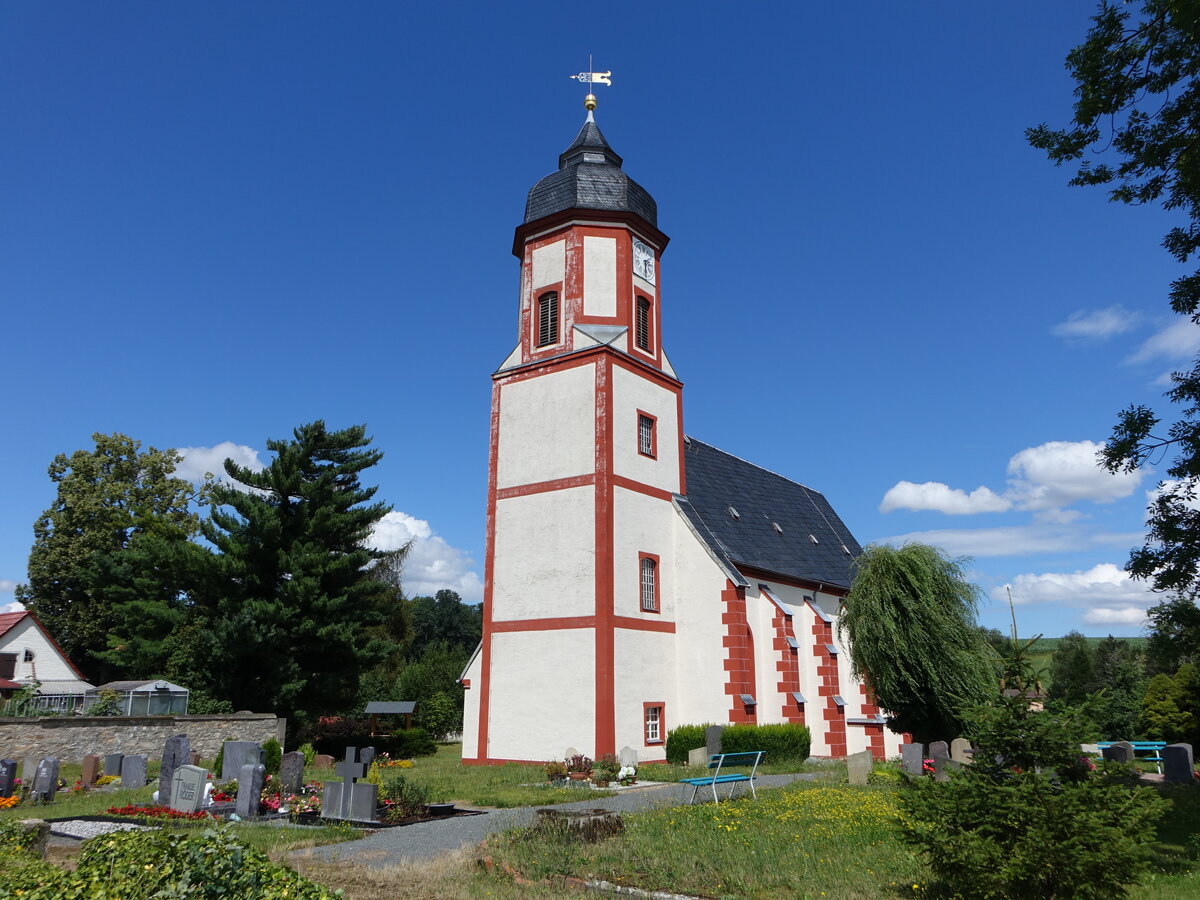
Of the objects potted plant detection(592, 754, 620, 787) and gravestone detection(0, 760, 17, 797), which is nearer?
gravestone detection(0, 760, 17, 797)

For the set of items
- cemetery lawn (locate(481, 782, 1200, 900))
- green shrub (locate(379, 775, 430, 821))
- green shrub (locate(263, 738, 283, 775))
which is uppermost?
green shrub (locate(263, 738, 283, 775))

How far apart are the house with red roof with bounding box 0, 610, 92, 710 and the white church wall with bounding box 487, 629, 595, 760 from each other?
993 inches

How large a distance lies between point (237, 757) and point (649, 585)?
12434 millimetres

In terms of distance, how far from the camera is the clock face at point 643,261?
26438 mm

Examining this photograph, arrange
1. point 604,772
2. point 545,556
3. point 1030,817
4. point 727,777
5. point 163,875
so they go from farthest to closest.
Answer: point 545,556 < point 604,772 < point 727,777 < point 1030,817 < point 163,875

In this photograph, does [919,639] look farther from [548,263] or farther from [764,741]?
[548,263]

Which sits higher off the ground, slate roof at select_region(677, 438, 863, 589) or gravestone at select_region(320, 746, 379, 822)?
slate roof at select_region(677, 438, 863, 589)

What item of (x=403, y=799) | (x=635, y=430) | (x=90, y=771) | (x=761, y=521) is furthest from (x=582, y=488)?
(x=90, y=771)

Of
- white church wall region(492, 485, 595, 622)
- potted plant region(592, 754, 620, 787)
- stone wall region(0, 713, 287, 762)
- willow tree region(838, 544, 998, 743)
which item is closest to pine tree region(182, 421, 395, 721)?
stone wall region(0, 713, 287, 762)

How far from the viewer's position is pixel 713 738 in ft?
72.3

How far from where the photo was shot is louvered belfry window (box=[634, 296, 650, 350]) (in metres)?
26.5

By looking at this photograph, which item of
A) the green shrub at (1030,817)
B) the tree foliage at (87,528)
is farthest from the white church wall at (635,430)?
the tree foliage at (87,528)

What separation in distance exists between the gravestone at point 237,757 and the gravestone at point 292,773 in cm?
49

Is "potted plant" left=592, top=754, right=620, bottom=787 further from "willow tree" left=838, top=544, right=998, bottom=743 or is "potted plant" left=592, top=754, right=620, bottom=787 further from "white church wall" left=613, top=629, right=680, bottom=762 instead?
"willow tree" left=838, top=544, right=998, bottom=743
